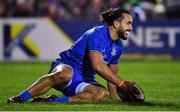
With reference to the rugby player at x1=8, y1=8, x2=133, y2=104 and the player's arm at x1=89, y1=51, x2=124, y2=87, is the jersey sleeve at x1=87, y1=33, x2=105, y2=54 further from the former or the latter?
the player's arm at x1=89, y1=51, x2=124, y2=87

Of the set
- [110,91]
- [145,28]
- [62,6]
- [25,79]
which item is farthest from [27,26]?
[110,91]

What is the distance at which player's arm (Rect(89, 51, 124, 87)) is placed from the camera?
9773 millimetres

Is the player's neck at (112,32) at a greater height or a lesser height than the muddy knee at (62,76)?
greater

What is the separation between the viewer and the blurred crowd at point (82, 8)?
25047 millimetres

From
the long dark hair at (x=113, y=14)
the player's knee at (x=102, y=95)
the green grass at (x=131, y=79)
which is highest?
the long dark hair at (x=113, y=14)

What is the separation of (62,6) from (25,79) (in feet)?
35.4

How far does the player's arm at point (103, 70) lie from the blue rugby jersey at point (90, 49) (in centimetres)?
15

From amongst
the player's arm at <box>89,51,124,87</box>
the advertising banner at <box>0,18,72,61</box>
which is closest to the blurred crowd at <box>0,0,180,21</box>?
the advertising banner at <box>0,18,72,61</box>

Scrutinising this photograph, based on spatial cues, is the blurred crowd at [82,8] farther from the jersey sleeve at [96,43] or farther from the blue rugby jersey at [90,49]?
the jersey sleeve at [96,43]

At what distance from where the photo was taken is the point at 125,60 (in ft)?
78.4

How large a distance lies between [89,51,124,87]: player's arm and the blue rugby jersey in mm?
147

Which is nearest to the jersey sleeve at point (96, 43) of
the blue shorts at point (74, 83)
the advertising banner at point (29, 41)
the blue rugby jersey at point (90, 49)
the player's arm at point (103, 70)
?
the blue rugby jersey at point (90, 49)

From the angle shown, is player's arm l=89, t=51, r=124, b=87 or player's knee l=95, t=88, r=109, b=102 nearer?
player's arm l=89, t=51, r=124, b=87

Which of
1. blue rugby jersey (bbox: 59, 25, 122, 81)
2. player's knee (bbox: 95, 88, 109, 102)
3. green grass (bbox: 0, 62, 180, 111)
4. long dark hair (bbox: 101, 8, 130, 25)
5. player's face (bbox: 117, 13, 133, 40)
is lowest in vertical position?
green grass (bbox: 0, 62, 180, 111)
